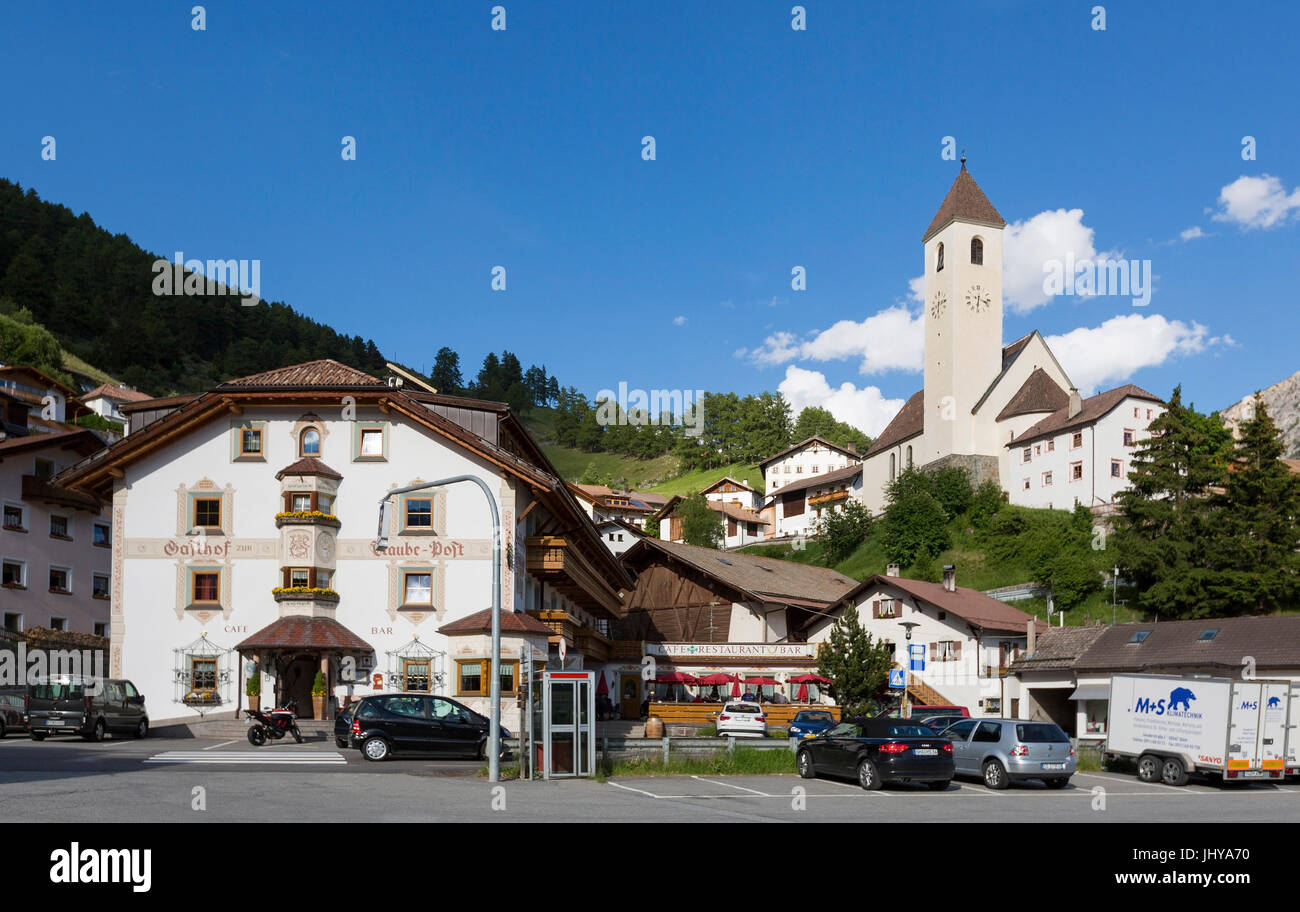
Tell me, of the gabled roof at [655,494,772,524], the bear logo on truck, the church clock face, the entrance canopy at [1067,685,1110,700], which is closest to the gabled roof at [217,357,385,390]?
the bear logo on truck

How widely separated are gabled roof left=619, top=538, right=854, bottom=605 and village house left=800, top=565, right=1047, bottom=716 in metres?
5.42

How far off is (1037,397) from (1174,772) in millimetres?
70976

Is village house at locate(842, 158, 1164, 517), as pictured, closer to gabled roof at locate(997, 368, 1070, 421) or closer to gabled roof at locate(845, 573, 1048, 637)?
gabled roof at locate(997, 368, 1070, 421)

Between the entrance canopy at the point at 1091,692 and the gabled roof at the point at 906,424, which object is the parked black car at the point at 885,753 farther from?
the gabled roof at the point at 906,424

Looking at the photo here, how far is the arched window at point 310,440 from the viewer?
1836 inches

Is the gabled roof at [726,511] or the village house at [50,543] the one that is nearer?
the village house at [50,543]

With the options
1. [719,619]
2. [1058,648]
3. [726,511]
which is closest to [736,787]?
[1058,648]

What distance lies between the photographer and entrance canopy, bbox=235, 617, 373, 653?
4247 centimetres

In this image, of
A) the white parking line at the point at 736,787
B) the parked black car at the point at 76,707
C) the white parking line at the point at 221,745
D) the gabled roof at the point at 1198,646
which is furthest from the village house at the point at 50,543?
the gabled roof at the point at 1198,646

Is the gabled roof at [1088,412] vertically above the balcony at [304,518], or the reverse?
the gabled roof at [1088,412]

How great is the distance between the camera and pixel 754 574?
78.6 metres

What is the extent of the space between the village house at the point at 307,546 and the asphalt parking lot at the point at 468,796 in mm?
12077

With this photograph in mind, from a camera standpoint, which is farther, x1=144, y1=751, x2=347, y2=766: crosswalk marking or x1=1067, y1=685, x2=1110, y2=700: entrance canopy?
x1=1067, y1=685, x2=1110, y2=700: entrance canopy
